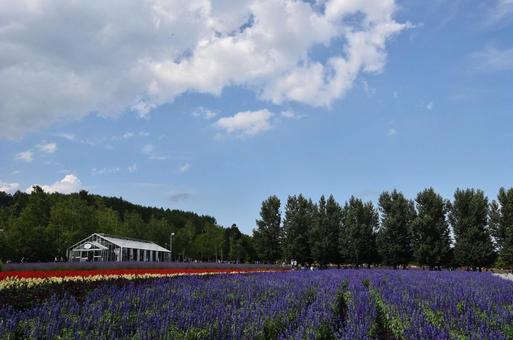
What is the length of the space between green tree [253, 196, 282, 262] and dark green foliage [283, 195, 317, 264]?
84.1 inches

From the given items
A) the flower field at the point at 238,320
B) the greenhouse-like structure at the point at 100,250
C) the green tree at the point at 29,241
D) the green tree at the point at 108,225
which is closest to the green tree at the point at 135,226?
the green tree at the point at 108,225

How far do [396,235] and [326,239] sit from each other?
9375 mm

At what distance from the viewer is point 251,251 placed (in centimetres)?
10706

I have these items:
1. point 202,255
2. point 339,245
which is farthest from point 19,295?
point 202,255

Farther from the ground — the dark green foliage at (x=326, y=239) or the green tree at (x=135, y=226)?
the green tree at (x=135, y=226)

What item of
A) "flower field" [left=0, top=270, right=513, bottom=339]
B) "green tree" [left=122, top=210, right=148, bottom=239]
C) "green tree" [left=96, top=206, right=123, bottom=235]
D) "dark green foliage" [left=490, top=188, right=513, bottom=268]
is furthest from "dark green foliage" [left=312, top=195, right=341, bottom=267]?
"flower field" [left=0, top=270, right=513, bottom=339]

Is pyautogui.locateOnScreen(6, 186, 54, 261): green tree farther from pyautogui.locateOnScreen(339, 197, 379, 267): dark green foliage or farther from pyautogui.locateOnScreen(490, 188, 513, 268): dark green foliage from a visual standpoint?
pyautogui.locateOnScreen(490, 188, 513, 268): dark green foliage

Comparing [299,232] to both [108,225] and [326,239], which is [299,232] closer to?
[326,239]

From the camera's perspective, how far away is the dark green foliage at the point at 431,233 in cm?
4788

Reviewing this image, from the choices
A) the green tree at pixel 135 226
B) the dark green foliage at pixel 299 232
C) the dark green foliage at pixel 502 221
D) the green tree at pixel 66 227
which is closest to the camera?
the dark green foliage at pixel 502 221

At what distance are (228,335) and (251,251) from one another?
10284 cm

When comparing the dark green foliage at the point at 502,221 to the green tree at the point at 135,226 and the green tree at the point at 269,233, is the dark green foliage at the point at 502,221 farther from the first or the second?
the green tree at the point at 135,226

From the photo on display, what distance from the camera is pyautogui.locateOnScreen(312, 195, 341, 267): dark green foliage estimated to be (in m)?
57.0

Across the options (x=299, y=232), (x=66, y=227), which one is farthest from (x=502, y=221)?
(x=66, y=227)
